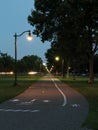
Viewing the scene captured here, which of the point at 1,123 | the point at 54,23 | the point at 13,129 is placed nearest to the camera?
the point at 13,129

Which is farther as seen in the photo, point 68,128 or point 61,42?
point 61,42

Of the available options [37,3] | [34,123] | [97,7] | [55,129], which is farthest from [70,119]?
[37,3]

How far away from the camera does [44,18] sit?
2815 inches

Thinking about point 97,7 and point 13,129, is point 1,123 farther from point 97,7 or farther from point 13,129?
point 97,7

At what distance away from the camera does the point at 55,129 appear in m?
14.2

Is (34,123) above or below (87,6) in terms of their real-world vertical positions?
below

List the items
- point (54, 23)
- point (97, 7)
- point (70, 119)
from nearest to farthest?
1. point (70, 119)
2. point (97, 7)
3. point (54, 23)

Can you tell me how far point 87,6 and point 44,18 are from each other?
7.33 m

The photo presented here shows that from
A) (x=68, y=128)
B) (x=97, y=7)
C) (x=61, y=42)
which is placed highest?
(x=97, y=7)

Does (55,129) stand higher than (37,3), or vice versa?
(37,3)

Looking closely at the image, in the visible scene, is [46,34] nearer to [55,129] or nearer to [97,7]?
[97,7]

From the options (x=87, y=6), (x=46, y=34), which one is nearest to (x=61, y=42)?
(x=46, y=34)

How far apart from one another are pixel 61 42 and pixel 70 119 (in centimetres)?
5498

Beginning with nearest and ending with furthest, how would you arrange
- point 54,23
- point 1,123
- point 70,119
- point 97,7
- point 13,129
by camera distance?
point 13,129
point 1,123
point 70,119
point 97,7
point 54,23
